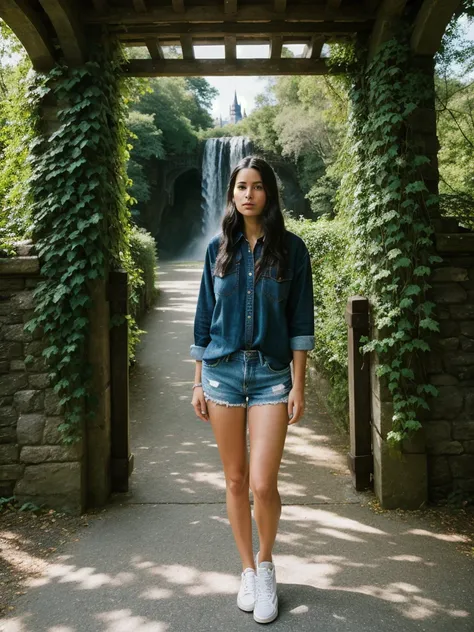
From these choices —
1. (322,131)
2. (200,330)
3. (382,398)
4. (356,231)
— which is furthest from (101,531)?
(322,131)

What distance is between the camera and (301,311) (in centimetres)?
258

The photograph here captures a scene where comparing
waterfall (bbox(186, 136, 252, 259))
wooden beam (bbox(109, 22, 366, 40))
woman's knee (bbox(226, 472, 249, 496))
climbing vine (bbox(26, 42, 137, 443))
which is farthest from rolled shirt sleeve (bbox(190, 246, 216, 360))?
waterfall (bbox(186, 136, 252, 259))

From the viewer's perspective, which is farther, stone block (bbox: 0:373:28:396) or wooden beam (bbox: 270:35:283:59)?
wooden beam (bbox: 270:35:283:59)

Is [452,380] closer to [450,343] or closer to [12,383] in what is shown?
[450,343]

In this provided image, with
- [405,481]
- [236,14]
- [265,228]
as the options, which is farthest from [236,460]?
[236,14]

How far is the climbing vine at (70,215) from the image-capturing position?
4.03 m

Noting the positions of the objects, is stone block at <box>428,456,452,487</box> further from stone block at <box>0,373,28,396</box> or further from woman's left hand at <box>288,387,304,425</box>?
stone block at <box>0,373,28,396</box>

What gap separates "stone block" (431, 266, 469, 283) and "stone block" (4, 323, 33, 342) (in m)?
2.99

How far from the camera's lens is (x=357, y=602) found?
2793 mm

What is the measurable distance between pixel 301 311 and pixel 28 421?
2.48m

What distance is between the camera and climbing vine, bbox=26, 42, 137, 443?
13.2 feet

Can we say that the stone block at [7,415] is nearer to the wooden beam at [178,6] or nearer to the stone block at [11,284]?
the stone block at [11,284]

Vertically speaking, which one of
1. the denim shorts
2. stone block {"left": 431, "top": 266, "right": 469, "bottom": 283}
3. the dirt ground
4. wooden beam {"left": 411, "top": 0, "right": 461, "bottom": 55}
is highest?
wooden beam {"left": 411, "top": 0, "right": 461, "bottom": 55}

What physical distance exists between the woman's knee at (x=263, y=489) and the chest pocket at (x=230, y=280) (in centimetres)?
85
